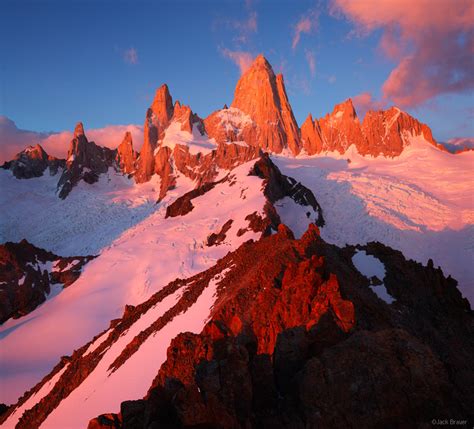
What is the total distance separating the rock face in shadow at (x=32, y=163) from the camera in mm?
123625

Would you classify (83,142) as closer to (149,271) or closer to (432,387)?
(149,271)

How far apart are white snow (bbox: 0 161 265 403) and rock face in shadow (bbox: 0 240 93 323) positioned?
156 cm

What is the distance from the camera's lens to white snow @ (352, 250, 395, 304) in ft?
62.0

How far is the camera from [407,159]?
105 meters

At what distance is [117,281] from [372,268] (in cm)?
3138

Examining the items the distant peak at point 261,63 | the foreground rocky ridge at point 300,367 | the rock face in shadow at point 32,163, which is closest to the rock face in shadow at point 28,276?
the foreground rocky ridge at point 300,367

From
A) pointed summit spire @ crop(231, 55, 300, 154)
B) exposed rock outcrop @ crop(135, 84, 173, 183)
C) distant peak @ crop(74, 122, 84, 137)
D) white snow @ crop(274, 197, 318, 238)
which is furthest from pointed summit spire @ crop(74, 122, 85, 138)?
white snow @ crop(274, 197, 318, 238)

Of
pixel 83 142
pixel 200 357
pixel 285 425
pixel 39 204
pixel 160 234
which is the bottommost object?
pixel 285 425

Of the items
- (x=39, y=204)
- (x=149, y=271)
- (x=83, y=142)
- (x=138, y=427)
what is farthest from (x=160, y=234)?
(x=83, y=142)

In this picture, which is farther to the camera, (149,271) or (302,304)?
(149,271)

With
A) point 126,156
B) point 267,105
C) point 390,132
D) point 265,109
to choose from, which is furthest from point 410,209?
point 126,156

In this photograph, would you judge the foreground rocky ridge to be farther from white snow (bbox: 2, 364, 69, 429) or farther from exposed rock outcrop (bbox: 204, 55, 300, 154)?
exposed rock outcrop (bbox: 204, 55, 300, 154)

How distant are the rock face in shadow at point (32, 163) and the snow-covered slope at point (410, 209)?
86337mm

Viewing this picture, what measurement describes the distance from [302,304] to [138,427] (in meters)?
5.89
